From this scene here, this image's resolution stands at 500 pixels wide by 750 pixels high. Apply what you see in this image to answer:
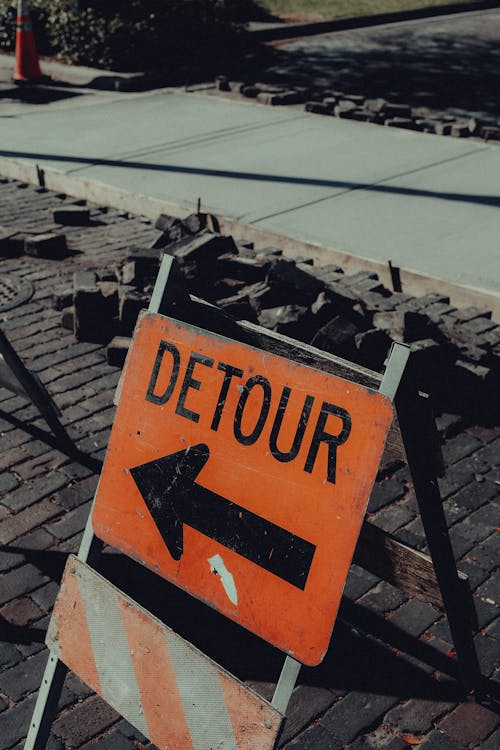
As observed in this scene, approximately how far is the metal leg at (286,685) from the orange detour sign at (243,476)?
1.5 inches

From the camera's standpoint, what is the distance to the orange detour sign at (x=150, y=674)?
240cm

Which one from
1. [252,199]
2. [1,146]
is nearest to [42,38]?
[1,146]

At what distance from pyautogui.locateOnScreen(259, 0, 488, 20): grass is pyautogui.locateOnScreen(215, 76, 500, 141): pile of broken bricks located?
8.14 metres

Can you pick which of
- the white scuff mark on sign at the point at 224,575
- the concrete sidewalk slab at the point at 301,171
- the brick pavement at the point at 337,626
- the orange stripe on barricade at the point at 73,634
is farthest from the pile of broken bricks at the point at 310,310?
the white scuff mark on sign at the point at 224,575

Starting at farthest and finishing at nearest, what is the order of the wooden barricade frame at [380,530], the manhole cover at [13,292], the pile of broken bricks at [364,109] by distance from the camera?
Result: the pile of broken bricks at [364,109], the manhole cover at [13,292], the wooden barricade frame at [380,530]

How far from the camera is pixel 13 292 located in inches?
272

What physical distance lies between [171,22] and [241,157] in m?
7.49

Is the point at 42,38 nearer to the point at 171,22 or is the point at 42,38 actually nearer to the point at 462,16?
the point at 171,22

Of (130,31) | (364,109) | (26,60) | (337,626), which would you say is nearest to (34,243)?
(337,626)

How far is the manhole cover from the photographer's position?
668 cm

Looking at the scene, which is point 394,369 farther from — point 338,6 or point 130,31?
point 338,6

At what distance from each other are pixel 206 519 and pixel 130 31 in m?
14.2

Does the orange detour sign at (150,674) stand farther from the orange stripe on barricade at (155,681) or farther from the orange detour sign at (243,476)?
the orange detour sign at (243,476)

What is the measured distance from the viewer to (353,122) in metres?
11.6
